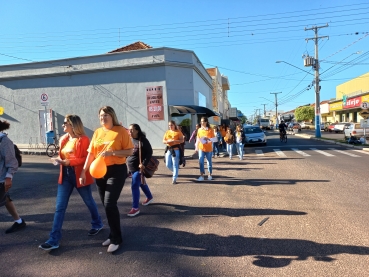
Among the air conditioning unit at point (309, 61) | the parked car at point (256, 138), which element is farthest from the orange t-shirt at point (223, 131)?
the air conditioning unit at point (309, 61)

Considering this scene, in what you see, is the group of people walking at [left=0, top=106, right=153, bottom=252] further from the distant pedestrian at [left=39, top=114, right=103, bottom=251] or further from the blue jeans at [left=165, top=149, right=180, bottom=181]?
the blue jeans at [left=165, top=149, right=180, bottom=181]

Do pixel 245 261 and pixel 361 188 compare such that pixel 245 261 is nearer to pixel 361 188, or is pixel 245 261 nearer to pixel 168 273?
pixel 168 273

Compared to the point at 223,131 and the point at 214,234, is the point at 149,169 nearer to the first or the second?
the point at 214,234

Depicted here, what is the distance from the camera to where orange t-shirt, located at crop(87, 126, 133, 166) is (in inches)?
141

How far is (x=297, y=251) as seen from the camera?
3410 mm

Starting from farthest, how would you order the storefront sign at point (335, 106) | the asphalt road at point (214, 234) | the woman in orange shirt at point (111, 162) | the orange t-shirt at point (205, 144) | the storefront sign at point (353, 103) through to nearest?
the storefront sign at point (335, 106)
the storefront sign at point (353, 103)
the orange t-shirt at point (205, 144)
the woman in orange shirt at point (111, 162)
the asphalt road at point (214, 234)

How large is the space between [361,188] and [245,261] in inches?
189

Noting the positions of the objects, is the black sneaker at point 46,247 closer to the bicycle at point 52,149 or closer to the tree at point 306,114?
the bicycle at point 52,149

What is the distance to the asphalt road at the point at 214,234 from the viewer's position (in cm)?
311

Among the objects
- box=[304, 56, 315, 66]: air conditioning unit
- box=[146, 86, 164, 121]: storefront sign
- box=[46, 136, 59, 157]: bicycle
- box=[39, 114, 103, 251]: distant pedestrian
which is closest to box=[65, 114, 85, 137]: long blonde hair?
box=[39, 114, 103, 251]: distant pedestrian

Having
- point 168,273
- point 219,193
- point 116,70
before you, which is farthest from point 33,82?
point 168,273

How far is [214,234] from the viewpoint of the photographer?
13.1 ft

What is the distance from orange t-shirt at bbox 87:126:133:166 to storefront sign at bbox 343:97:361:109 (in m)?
42.1

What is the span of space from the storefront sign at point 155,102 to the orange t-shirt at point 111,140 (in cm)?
1250
